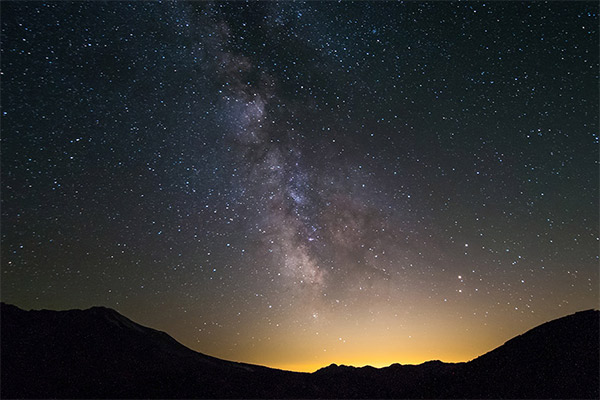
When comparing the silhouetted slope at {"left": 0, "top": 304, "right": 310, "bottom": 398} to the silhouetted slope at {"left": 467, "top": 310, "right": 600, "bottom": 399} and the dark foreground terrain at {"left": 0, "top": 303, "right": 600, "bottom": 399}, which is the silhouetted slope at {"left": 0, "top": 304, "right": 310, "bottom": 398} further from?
the silhouetted slope at {"left": 467, "top": 310, "right": 600, "bottom": 399}

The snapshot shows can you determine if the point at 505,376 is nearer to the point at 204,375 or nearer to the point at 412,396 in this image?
the point at 412,396

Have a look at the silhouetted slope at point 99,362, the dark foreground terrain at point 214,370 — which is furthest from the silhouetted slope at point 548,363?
the silhouetted slope at point 99,362

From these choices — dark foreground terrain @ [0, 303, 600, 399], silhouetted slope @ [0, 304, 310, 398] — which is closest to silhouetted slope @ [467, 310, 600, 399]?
dark foreground terrain @ [0, 303, 600, 399]

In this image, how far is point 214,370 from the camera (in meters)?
28.4

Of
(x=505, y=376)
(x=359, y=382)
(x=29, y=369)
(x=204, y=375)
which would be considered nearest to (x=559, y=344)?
(x=505, y=376)

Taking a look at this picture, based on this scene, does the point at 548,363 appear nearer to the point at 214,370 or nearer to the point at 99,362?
the point at 214,370

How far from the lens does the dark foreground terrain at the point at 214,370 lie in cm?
1691

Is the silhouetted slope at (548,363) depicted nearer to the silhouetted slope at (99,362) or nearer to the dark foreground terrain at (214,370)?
the dark foreground terrain at (214,370)

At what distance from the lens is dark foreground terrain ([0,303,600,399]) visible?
16.9 m

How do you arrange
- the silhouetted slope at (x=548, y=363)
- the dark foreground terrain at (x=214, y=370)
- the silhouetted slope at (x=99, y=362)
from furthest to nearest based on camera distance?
the silhouetted slope at (x=99, y=362) → the dark foreground terrain at (x=214, y=370) → the silhouetted slope at (x=548, y=363)

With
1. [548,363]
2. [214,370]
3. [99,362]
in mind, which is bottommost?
[214,370]

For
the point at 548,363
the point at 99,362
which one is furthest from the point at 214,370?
the point at 548,363

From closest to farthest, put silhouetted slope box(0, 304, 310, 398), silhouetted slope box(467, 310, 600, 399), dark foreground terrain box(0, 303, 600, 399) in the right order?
1. silhouetted slope box(467, 310, 600, 399)
2. dark foreground terrain box(0, 303, 600, 399)
3. silhouetted slope box(0, 304, 310, 398)

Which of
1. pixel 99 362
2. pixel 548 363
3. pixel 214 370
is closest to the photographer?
pixel 548 363
